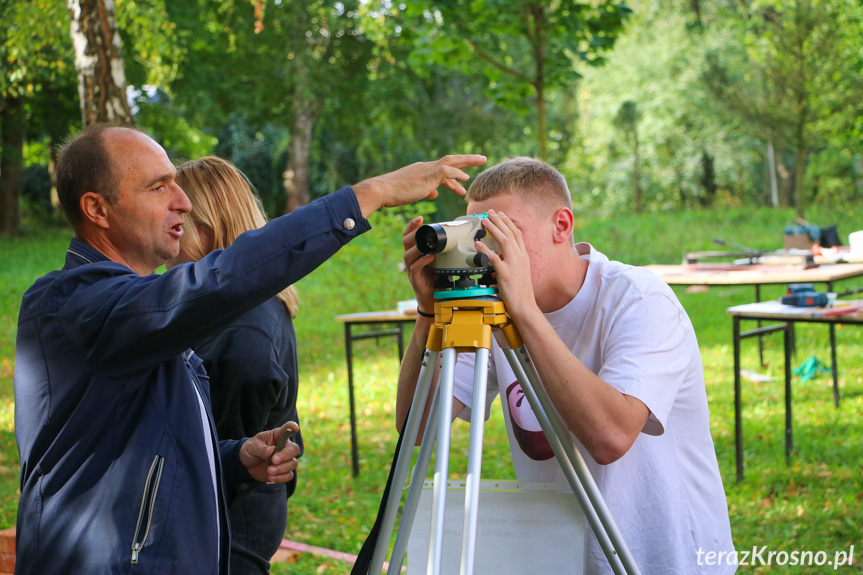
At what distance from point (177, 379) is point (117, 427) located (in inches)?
6.3

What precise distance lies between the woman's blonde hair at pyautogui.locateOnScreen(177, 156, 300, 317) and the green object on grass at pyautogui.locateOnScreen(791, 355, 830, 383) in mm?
6528

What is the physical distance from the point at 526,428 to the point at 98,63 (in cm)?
451

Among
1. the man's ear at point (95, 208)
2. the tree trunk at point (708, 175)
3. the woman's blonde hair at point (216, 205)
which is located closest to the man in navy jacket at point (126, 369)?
the man's ear at point (95, 208)

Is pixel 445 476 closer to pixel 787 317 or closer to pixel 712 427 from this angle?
pixel 787 317

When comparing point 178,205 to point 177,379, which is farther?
point 178,205

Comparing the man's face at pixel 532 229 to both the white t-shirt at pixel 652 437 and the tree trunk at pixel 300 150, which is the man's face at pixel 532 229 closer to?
the white t-shirt at pixel 652 437

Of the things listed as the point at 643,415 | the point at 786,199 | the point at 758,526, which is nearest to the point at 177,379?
the point at 643,415

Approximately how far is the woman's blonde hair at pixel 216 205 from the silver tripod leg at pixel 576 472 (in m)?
0.97

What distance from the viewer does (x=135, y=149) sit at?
1.78 m

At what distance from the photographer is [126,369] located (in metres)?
1.56

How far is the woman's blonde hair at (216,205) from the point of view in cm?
250

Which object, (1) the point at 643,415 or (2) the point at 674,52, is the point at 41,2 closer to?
(1) the point at 643,415

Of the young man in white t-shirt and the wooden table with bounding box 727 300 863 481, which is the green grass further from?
the young man in white t-shirt

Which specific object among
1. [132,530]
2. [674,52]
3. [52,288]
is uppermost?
[674,52]
